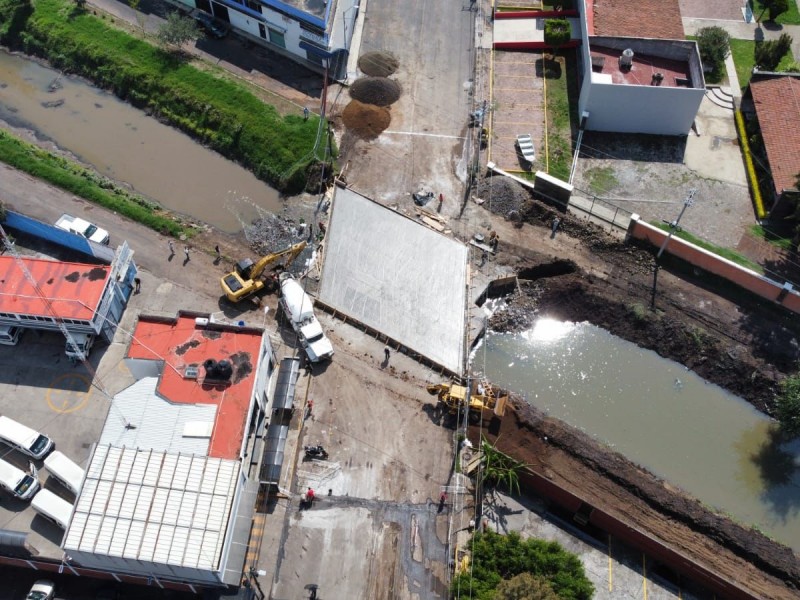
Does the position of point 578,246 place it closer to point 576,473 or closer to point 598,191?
point 598,191

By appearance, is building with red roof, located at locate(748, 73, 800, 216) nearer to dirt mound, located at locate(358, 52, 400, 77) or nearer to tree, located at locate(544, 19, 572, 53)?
tree, located at locate(544, 19, 572, 53)

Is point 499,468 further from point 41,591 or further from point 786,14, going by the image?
point 786,14

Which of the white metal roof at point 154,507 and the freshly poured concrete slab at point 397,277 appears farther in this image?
the freshly poured concrete slab at point 397,277

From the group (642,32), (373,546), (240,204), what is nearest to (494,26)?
(642,32)

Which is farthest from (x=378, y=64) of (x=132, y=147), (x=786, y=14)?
(x=786, y=14)

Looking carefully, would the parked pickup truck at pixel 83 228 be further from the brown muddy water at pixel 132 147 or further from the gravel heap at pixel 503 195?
the gravel heap at pixel 503 195

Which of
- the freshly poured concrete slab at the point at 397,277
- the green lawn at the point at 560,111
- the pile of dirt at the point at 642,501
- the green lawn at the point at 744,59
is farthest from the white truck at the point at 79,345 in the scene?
the green lawn at the point at 744,59
